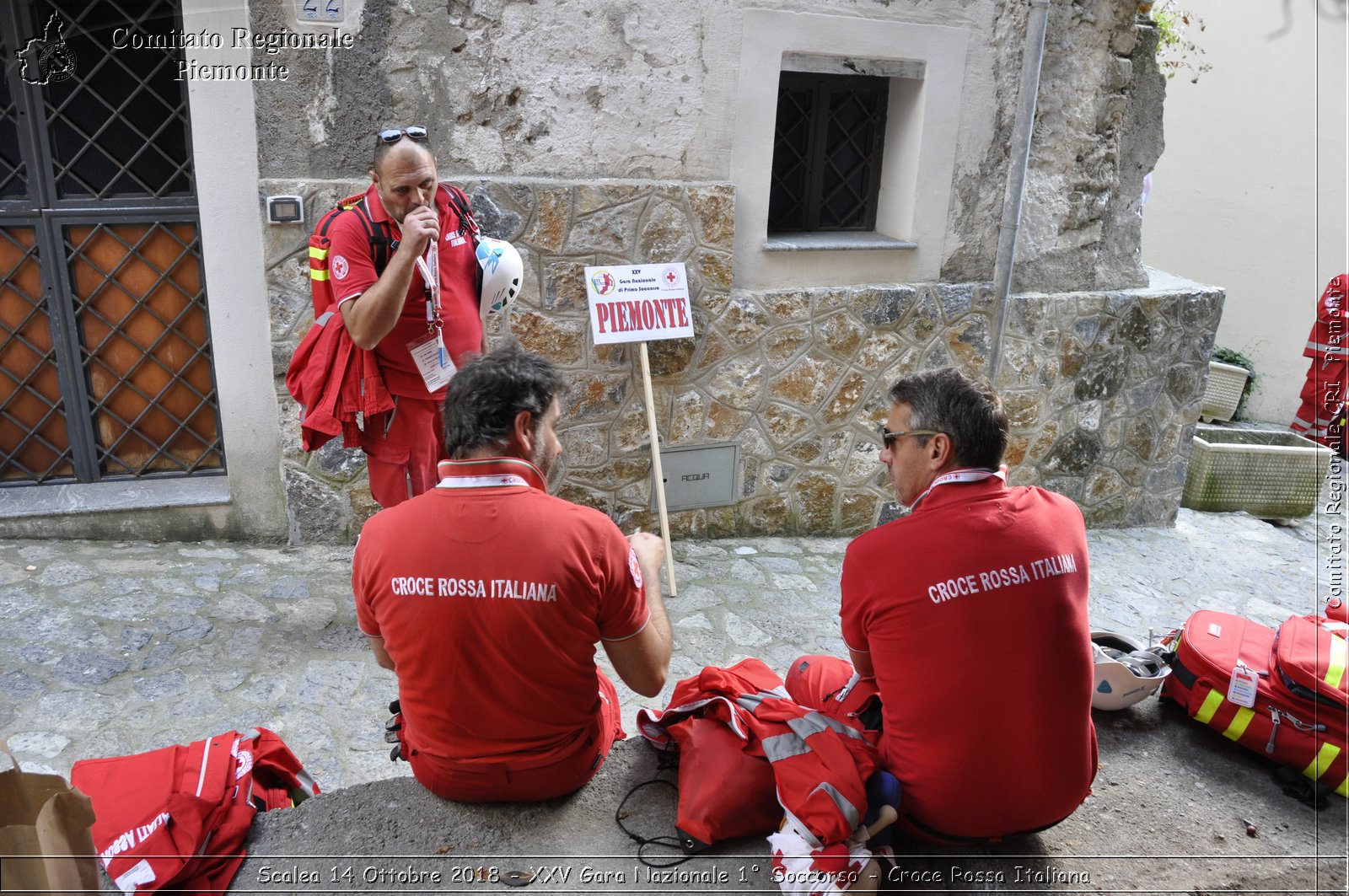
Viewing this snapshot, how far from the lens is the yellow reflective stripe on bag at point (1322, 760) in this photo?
246 centimetres

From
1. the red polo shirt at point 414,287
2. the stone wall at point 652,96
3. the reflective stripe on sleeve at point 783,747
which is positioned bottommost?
the reflective stripe on sleeve at point 783,747

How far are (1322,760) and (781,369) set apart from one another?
2.84 metres

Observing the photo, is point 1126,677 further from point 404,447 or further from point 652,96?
point 652,96

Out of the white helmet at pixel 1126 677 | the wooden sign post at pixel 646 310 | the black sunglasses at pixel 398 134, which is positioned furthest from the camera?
the wooden sign post at pixel 646 310

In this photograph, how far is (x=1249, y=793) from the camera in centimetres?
254

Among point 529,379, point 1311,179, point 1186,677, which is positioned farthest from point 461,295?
point 1311,179

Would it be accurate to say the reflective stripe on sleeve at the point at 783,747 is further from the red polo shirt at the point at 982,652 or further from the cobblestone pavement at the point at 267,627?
the cobblestone pavement at the point at 267,627

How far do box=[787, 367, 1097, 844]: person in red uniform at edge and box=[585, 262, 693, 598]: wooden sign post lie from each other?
218 centimetres

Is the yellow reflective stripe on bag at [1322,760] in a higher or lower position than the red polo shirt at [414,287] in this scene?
lower

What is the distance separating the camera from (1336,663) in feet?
7.98

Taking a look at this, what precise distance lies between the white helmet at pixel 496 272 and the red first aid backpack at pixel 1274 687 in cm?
241

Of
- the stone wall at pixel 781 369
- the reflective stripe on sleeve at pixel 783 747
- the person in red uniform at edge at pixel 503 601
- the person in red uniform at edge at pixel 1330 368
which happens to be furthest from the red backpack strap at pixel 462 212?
the person in red uniform at edge at pixel 1330 368

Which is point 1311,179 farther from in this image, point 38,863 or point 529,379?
point 38,863

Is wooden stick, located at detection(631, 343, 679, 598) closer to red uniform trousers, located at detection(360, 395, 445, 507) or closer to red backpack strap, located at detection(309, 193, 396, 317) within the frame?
red uniform trousers, located at detection(360, 395, 445, 507)
